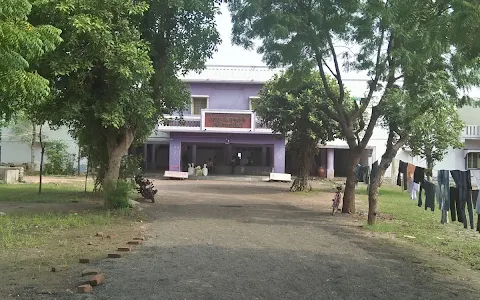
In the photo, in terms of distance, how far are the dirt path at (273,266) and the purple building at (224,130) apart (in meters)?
19.0

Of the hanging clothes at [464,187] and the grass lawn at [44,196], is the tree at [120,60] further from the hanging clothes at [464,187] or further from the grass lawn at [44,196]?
Answer: the hanging clothes at [464,187]

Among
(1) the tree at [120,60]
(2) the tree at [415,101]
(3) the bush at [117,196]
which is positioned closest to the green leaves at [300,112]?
(2) the tree at [415,101]

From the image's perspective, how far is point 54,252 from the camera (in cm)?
855

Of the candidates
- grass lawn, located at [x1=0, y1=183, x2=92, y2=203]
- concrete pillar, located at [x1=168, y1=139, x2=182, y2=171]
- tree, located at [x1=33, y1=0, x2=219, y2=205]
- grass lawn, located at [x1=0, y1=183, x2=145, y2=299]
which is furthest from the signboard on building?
grass lawn, located at [x1=0, y1=183, x2=145, y2=299]

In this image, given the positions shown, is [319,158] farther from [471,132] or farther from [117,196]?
[117,196]

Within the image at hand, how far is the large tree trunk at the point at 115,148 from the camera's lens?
14.5 meters

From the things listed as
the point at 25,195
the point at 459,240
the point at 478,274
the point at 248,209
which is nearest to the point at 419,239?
the point at 459,240

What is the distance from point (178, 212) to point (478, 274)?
29.2 feet

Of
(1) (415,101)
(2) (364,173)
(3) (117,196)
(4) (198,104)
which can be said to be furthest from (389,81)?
(4) (198,104)

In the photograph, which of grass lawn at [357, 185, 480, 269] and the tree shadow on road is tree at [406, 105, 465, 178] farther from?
the tree shadow on road

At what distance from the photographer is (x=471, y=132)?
3547 cm

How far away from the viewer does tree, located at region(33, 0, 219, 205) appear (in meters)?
11.3

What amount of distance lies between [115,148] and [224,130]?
17.8 m

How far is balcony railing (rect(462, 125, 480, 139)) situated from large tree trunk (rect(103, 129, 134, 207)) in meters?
27.8
